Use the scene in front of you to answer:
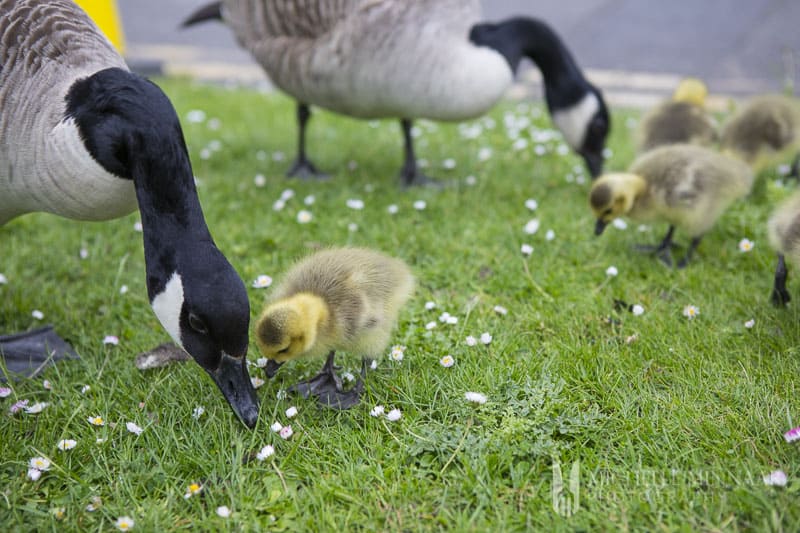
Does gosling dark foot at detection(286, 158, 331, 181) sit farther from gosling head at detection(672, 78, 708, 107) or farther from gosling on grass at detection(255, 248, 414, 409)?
gosling head at detection(672, 78, 708, 107)

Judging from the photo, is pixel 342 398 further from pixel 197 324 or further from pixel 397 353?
pixel 197 324

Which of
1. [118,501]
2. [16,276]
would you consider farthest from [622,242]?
[16,276]

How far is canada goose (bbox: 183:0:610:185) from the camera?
447cm

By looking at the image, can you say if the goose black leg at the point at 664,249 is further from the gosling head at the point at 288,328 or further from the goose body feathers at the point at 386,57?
the gosling head at the point at 288,328

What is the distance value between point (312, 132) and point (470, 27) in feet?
8.04

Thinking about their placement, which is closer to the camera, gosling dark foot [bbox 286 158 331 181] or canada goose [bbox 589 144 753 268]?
canada goose [bbox 589 144 753 268]

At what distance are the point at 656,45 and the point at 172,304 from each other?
8.03 metres

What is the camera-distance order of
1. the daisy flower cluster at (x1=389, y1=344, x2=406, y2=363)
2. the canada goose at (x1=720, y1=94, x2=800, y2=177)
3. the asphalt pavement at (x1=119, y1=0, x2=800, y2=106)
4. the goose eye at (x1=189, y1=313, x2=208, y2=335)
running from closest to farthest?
1. the goose eye at (x1=189, y1=313, x2=208, y2=335)
2. the daisy flower cluster at (x1=389, y1=344, x2=406, y2=363)
3. the canada goose at (x1=720, y1=94, x2=800, y2=177)
4. the asphalt pavement at (x1=119, y1=0, x2=800, y2=106)

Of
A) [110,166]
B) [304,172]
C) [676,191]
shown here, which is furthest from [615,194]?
[304,172]

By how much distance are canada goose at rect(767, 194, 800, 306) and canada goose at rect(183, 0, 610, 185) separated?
205 cm

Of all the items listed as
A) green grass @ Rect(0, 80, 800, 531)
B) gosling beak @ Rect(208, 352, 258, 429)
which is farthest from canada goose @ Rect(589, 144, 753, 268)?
gosling beak @ Rect(208, 352, 258, 429)

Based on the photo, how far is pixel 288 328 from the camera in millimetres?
2389

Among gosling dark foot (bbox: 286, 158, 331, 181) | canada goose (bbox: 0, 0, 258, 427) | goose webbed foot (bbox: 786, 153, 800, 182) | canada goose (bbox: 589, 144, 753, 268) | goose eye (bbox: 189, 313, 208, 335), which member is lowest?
goose webbed foot (bbox: 786, 153, 800, 182)

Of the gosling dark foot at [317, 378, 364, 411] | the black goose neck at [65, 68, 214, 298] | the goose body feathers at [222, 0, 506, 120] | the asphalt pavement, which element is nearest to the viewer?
the black goose neck at [65, 68, 214, 298]
